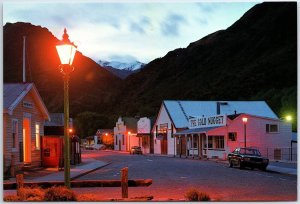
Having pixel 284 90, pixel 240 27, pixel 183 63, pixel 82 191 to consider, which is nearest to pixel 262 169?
pixel 82 191

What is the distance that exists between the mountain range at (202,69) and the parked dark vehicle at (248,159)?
806 centimetres

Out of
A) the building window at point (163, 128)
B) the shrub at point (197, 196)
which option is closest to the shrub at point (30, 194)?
the shrub at point (197, 196)

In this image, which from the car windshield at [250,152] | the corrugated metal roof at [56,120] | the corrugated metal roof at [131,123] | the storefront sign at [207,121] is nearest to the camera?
the car windshield at [250,152]

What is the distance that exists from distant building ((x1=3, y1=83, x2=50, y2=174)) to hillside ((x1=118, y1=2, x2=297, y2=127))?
1581cm

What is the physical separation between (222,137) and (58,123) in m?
17.6

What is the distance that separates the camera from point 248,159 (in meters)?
32.3

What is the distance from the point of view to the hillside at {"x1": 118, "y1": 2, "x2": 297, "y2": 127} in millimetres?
49406

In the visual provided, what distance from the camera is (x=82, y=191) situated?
18672 mm

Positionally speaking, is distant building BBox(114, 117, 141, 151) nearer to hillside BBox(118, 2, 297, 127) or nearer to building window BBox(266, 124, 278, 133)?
hillside BBox(118, 2, 297, 127)

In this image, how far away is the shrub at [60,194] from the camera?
46.2ft

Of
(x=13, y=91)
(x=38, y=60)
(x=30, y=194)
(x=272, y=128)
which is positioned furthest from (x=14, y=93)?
(x=272, y=128)

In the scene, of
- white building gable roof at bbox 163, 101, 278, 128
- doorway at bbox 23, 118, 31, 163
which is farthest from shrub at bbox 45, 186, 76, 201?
white building gable roof at bbox 163, 101, 278, 128

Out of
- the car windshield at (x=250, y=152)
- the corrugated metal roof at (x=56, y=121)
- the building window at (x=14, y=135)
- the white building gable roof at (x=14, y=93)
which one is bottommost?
the car windshield at (x=250, y=152)

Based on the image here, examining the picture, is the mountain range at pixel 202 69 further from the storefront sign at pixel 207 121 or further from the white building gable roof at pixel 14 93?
the storefront sign at pixel 207 121
